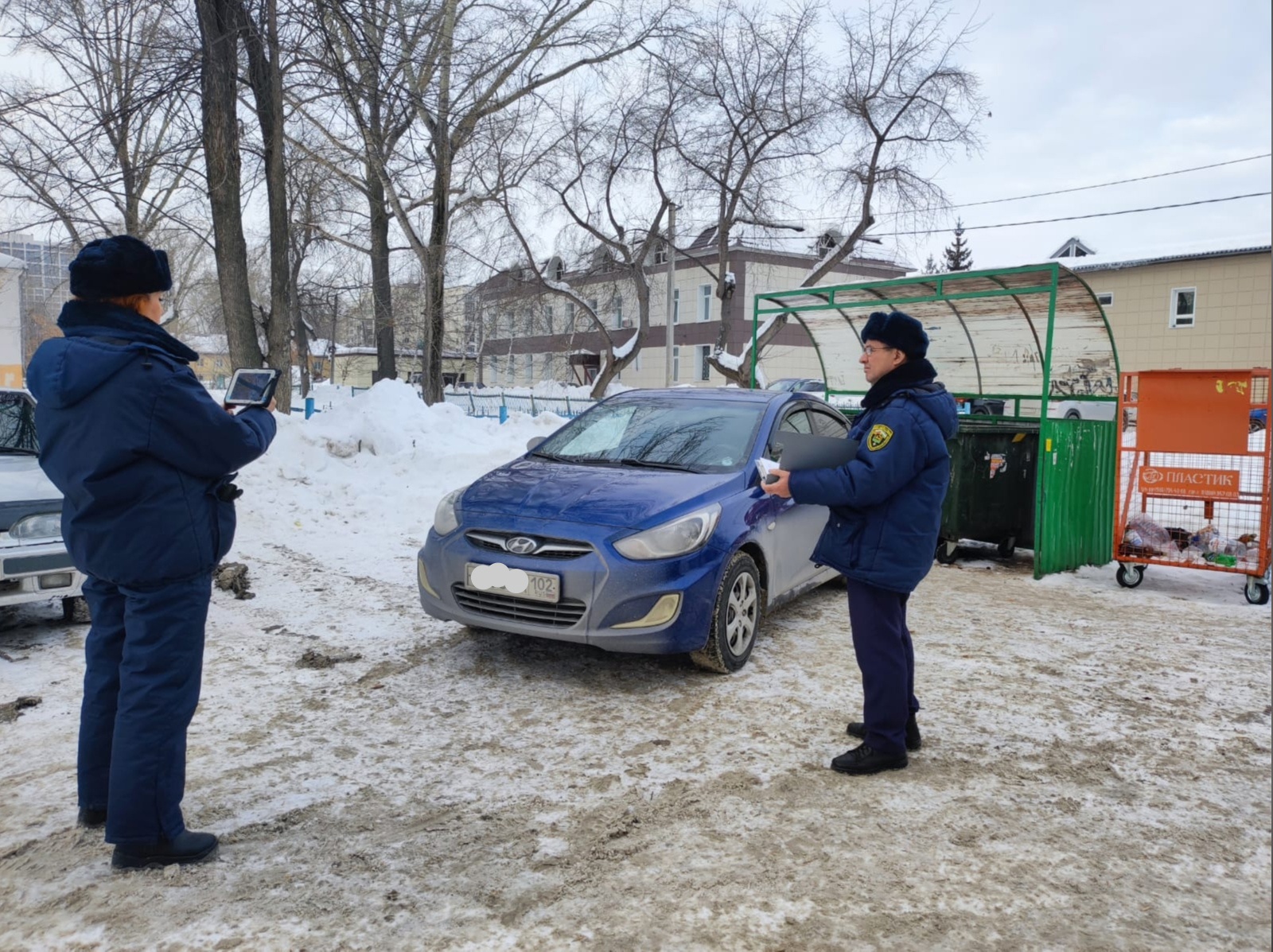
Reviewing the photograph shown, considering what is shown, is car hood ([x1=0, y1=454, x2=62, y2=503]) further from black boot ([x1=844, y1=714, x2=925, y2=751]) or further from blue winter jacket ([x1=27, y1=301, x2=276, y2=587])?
black boot ([x1=844, y1=714, x2=925, y2=751])

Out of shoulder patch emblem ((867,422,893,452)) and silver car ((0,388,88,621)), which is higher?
shoulder patch emblem ((867,422,893,452))

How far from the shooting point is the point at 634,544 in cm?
436

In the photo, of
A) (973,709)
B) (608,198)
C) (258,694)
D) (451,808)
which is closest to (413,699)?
(258,694)

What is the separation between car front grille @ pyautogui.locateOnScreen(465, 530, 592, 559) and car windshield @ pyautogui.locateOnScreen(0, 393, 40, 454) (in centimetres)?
338

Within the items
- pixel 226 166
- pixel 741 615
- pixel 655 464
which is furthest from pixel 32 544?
pixel 226 166

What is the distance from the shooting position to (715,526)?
457 cm

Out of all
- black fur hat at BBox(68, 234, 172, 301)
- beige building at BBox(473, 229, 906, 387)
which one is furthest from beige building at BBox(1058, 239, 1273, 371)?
black fur hat at BBox(68, 234, 172, 301)

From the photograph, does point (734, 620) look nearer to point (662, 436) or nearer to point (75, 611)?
point (662, 436)

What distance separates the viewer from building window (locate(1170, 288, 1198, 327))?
3009 centimetres

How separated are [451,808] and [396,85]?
566 cm

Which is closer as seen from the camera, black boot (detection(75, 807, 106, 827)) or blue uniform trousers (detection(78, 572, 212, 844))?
blue uniform trousers (detection(78, 572, 212, 844))

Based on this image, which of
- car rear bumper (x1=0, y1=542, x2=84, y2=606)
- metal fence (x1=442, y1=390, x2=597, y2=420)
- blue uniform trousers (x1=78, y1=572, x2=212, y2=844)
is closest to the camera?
blue uniform trousers (x1=78, y1=572, x2=212, y2=844)

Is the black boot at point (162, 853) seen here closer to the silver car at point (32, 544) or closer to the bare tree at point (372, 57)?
the silver car at point (32, 544)

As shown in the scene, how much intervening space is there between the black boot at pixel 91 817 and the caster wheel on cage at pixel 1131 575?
729 centimetres
